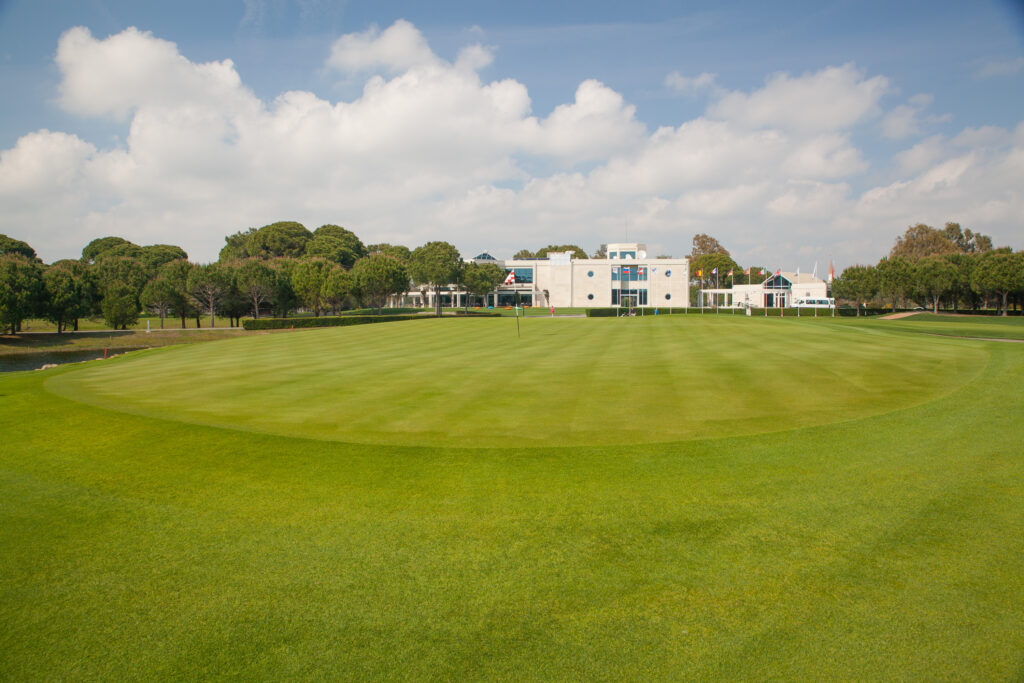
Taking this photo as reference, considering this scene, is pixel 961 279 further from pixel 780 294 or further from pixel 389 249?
pixel 389 249

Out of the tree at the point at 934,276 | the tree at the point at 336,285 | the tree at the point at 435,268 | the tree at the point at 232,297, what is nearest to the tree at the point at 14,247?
the tree at the point at 232,297

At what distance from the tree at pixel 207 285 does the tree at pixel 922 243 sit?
5300 inches

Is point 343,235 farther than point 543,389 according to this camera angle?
Yes

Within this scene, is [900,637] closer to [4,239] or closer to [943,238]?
[4,239]

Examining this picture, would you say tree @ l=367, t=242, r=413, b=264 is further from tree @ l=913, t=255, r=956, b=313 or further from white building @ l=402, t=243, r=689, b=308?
tree @ l=913, t=255, r=956, b=313

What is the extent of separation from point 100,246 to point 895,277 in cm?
15751

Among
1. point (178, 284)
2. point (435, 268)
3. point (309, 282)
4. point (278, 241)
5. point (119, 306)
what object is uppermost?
point (278, 241)

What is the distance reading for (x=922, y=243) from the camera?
429 ft

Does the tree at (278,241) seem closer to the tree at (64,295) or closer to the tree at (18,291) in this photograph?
the tree at (64,295)

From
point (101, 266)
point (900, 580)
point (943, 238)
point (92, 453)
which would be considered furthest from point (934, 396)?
point (943, 238)

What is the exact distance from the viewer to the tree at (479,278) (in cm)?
9719

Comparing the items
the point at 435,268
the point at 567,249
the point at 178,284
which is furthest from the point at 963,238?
the point at 178,284

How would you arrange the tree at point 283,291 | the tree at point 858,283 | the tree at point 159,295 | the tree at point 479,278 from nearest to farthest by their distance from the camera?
the tree at point 159,295, the tree at point 283,291, the tree at point 858,283, the tree at point 479,278

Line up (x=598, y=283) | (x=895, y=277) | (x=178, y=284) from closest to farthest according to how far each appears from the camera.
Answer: (x=178, y=284), (x=895, y=277), (x=598, y=283)
